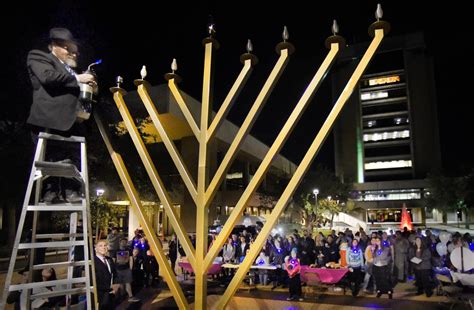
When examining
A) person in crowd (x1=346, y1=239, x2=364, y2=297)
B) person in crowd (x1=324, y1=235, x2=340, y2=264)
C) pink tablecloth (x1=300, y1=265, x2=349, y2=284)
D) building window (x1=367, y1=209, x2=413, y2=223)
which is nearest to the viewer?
pink tablecloth (x1=300, y1=265, x2=349, y2=284)

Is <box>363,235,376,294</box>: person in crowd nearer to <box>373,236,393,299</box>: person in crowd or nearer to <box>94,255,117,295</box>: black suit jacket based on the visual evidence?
<box>373,236,393,299</box>: person in crowd

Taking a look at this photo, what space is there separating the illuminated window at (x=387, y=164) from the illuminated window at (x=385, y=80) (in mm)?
14639

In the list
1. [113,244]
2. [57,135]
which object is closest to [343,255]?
[113,244]

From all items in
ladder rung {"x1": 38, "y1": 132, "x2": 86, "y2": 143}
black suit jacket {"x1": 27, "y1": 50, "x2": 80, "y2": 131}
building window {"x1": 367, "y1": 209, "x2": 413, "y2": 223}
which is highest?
black suit jacket {"x1": 27, "y1": 50, "x2": 80, "y2": 131}

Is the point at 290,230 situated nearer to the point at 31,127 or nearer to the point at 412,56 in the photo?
the point at 31,127

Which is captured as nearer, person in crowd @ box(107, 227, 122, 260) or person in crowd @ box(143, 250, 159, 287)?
person in crowd @ box(143, 250, 159, 287)

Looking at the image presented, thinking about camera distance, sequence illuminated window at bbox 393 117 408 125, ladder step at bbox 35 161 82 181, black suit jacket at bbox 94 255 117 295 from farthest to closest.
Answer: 1. illuminated window at bbox 393 117 408 125
2. black suit jacket at bbox 94 255 117 295
3. ladder step at bbox 35 161 82 181

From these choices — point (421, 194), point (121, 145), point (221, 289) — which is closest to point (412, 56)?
point (421, 194)

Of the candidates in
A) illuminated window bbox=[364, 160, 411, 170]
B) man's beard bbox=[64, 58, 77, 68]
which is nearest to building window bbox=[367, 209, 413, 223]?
illuminated window bbox=[364, 160, 411, 170]

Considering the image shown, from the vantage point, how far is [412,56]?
226 feet

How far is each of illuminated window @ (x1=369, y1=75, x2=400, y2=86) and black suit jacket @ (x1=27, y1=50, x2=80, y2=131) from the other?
73368 mm

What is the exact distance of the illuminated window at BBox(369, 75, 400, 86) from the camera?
69500mm

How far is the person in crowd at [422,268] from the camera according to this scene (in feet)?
29.9

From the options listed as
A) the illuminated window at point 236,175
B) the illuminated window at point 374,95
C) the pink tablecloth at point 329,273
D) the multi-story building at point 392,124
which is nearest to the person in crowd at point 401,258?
the pink tablecloth at point 329,273
